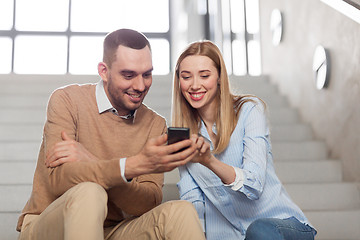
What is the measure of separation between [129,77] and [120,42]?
14 cm

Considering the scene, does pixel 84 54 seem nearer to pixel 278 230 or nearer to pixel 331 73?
pixel 331 73

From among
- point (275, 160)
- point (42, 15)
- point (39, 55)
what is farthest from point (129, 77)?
point (42, 15)

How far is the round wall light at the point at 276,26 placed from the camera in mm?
4527

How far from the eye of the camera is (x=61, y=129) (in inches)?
64.0

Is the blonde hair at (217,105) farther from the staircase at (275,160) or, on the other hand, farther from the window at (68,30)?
the window at (68,30)

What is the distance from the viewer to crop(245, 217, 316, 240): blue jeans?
4.91ft

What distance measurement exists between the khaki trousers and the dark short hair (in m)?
0.58

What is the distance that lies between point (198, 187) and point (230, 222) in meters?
0.18

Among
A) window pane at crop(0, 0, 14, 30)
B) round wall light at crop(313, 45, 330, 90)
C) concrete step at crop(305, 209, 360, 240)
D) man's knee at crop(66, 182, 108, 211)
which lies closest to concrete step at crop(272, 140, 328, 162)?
round wall light at crop(313, 45, 330, 90)

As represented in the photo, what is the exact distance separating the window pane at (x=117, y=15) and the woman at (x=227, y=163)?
6.36 meters

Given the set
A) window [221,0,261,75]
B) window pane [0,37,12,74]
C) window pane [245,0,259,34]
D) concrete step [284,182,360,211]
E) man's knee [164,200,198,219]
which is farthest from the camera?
window pane [0,37,12,74]

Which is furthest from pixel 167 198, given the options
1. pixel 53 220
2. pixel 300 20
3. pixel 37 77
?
pixel 37 77

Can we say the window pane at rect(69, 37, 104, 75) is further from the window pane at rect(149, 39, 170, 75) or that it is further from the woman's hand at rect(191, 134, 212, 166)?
the woman's hand at rect(191, 134, 212, 166)

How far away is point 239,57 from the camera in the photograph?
633cm
